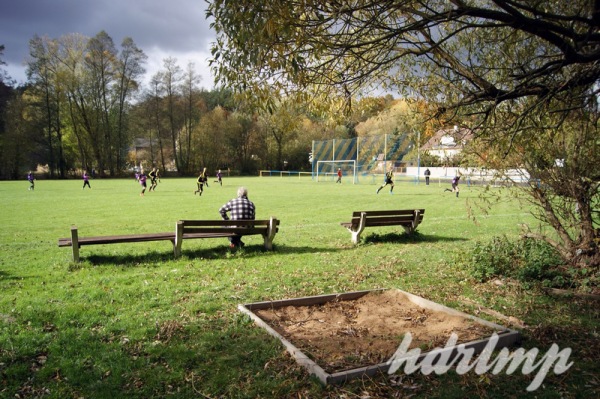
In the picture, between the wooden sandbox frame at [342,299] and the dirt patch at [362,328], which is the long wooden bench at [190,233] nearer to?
the wooden sandbox frame at [342,299]

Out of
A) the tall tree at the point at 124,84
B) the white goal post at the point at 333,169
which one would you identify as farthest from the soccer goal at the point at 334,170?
Answer: the tall tree at the point at 124,84

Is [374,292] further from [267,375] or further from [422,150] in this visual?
[422,150]

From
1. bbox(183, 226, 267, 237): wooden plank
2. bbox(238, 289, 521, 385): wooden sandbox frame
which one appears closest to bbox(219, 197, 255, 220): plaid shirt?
bbox(183, 226, 267, 237): wooden plank

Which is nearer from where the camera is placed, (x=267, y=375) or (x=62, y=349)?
(x=267, y=375)

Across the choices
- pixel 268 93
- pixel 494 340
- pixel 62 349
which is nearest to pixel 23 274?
pixel 62 349

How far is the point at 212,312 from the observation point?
5.21 m

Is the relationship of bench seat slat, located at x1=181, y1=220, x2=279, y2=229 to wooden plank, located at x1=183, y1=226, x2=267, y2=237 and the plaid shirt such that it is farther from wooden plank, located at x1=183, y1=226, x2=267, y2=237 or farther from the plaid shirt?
the plaid shirt

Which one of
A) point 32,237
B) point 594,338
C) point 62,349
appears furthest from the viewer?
point 32,237

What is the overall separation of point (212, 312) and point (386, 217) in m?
6.17

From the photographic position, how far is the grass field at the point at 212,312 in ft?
11.4

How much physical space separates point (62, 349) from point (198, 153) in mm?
69628

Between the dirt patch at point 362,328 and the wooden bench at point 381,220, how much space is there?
425 cm

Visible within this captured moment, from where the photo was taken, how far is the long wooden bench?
7.67 meters

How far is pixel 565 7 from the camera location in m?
5.74
